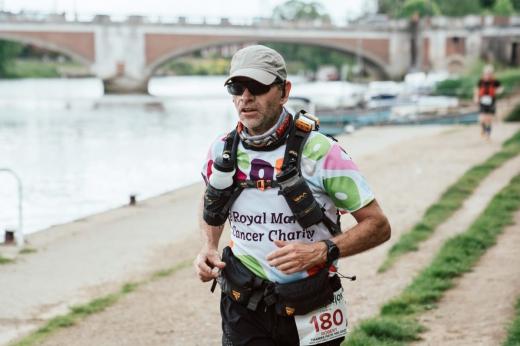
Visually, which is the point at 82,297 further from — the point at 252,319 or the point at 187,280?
the point at 252,319

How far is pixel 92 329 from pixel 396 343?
7.72ft

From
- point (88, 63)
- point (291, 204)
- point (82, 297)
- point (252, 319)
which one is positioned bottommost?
point (88, 63)

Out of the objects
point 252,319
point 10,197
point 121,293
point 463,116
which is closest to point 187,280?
point 121,293

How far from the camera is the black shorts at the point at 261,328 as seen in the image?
3127mm

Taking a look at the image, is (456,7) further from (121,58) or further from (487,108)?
(487,108)

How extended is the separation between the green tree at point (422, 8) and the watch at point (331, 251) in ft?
279

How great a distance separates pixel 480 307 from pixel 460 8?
85.4 metres

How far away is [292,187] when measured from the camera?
294cm

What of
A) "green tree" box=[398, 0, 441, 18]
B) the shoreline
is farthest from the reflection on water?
"green tree" box=[398, 0, 441, 18]

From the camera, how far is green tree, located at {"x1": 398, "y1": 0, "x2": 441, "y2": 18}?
85.4m

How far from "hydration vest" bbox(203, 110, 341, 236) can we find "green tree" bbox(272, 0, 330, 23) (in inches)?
4580

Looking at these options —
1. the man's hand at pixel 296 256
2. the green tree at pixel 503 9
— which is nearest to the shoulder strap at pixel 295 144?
the man's hand at pixel 296 256

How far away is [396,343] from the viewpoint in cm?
510

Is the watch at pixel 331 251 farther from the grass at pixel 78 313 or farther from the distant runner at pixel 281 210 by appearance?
Answer: the grass at pixel 78 313
